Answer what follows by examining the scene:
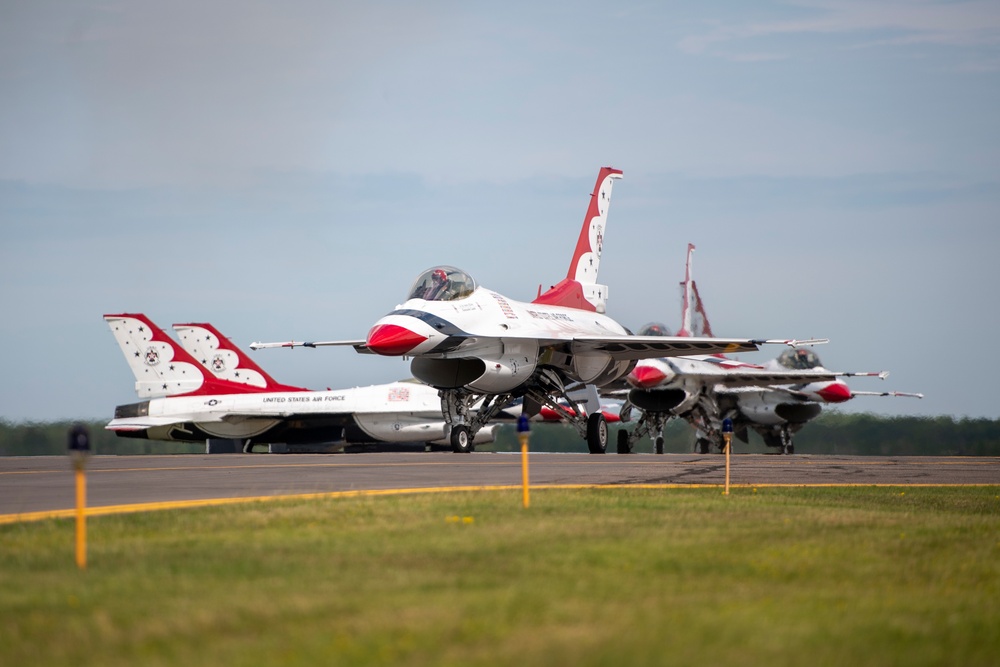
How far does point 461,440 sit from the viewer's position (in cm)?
2792

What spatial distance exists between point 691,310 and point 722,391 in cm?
358

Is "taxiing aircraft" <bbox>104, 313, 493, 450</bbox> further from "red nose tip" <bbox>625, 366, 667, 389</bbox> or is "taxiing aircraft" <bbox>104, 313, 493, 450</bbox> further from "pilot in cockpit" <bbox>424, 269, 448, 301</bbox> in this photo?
"pilot in cockpit" <bbox>424, 269, 448, 301</bbox>

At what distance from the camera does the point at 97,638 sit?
5.93 m

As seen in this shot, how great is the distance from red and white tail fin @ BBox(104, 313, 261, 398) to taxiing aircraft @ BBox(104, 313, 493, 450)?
3 cm

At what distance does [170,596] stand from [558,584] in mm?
2380

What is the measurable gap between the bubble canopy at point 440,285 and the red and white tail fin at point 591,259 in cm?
649

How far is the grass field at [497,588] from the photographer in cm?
577

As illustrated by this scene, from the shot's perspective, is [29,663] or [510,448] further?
[510,448]

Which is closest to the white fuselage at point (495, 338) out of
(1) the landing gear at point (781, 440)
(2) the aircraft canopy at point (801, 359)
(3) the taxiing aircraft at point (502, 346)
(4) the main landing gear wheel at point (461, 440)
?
(3) the taxiing aircraft at point (502, 346)

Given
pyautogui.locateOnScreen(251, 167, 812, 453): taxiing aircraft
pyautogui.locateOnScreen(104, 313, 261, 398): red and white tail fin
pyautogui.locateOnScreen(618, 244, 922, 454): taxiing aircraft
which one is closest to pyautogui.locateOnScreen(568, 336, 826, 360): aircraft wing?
pyautogui.locateOnScreen(251, 167, 812, 453): taxiing aircraft

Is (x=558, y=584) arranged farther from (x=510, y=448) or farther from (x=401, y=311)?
(x=510, y=448)

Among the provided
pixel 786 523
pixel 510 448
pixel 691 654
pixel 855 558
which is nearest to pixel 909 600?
pixel 855 558

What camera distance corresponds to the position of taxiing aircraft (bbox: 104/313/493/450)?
39.3 m

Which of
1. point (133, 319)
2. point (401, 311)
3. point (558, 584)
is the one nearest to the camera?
point (558, 584)
